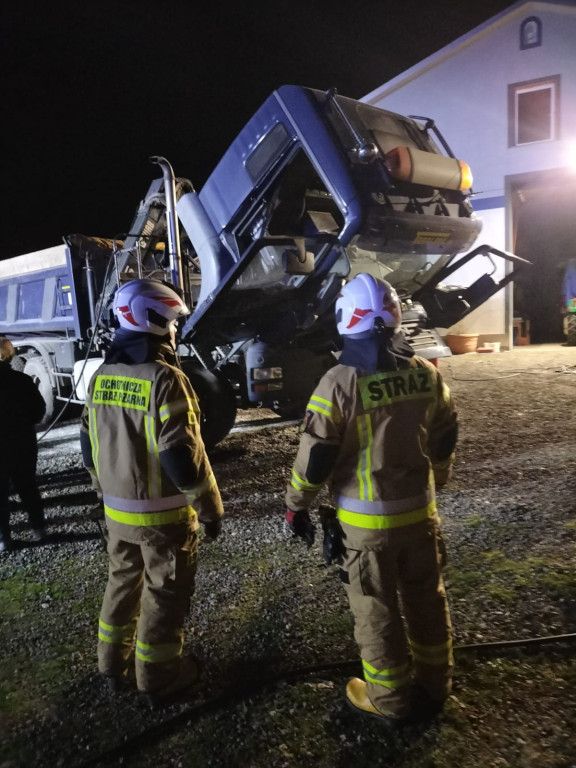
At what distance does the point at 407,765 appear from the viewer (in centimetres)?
212

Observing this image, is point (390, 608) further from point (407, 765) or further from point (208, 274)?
point (208, 274)

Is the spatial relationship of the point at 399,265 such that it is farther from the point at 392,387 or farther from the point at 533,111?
the point at 533,111

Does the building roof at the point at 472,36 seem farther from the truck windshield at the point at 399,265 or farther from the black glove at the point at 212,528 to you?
the black glove at the point at 212,528

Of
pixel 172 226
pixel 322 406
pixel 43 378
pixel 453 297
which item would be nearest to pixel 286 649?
pixel 322 406

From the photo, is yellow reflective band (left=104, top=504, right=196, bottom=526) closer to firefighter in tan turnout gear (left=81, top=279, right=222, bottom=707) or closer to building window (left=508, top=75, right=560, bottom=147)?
firefighter in tan turnout gear (left=81, top=279, right=222, bottom=707)

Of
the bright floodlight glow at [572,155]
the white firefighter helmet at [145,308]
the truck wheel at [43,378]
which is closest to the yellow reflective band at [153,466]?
the white firefighter helmet at [145,308]

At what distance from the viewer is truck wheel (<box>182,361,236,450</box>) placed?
5656 mm

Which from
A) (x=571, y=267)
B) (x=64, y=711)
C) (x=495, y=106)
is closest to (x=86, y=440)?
(x=64, y=711)

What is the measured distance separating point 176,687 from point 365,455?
1.35 m

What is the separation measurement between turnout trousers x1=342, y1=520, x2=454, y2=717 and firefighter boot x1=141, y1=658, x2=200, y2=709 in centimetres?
83

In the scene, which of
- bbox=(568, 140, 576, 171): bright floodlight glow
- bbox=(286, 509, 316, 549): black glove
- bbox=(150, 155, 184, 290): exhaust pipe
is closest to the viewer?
bbox=(286, 509, 316, 549): black glove

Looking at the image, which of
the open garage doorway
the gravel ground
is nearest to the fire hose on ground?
the gravel ground

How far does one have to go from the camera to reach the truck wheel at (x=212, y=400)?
566 cm

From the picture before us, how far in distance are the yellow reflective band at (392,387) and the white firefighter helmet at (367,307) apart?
21 cm
